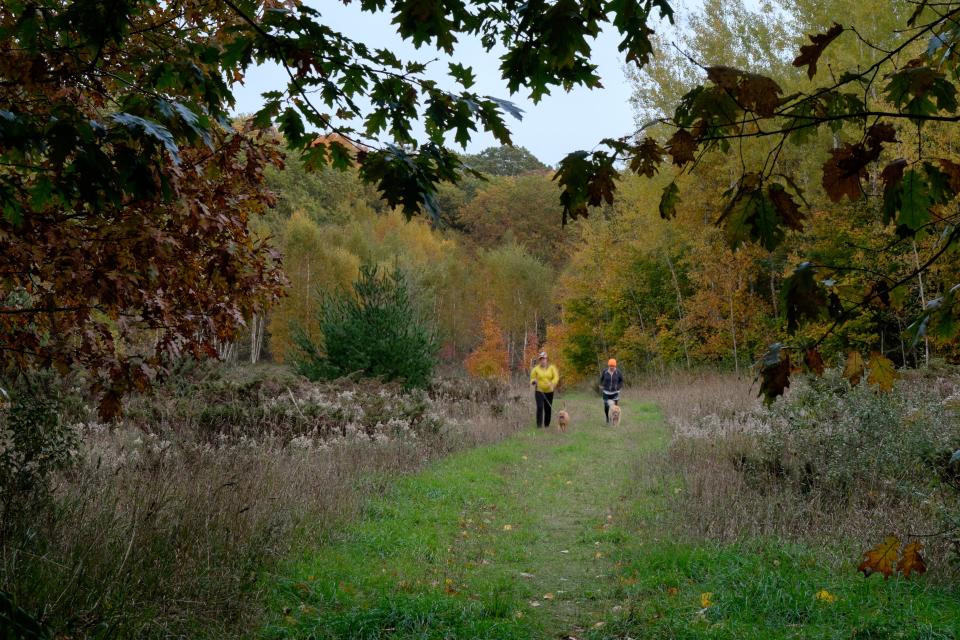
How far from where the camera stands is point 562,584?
5.75 m

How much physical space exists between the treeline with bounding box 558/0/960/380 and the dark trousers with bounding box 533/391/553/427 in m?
5.45

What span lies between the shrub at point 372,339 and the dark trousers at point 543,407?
336 cm

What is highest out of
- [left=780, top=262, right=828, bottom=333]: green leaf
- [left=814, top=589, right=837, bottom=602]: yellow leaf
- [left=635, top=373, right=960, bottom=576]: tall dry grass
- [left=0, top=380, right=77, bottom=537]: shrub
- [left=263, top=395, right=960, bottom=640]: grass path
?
[left=780, top=262, right=828, bottom=333]: green leaf

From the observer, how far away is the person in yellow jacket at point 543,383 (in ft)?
49.7

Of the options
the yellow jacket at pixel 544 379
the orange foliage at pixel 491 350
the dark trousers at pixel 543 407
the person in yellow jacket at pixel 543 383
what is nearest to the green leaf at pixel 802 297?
the person in yellow jacket at pixel 543 383

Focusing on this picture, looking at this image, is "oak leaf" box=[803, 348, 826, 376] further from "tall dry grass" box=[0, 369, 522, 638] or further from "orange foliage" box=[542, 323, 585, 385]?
"orange foliage" box=[542, 323, 585, 385]

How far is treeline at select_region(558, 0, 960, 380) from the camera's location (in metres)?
19.4

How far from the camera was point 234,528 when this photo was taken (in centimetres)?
518

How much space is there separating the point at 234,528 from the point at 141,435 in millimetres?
4881

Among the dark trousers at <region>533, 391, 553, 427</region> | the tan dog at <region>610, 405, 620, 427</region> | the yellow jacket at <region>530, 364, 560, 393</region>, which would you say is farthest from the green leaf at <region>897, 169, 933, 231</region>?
the tan dog at <region>610, 405, 620, 427</region>

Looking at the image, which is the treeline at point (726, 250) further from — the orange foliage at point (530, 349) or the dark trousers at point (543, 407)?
the orange foliage at point (530, 349)

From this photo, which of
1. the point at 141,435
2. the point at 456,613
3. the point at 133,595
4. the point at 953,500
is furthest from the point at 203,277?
the point at 953,500

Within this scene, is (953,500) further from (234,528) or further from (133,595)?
(133,595)

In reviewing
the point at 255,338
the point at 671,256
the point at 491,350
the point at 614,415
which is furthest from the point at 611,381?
the point at 255,338
